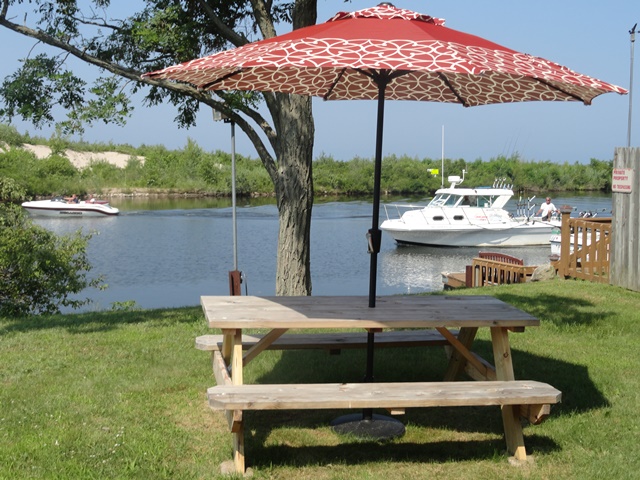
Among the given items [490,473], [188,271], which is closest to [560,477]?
[490,473]

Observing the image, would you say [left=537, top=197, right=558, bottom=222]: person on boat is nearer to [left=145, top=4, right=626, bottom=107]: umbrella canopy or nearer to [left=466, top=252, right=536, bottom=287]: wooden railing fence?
[left=466, top=252, right=536, bottom=287]: wooden railing fence

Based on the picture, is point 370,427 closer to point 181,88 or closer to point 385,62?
point 385,62

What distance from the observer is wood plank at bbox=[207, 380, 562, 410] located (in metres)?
4.58

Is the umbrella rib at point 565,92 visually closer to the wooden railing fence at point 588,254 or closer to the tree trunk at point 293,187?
the tree trunk at point 293,187

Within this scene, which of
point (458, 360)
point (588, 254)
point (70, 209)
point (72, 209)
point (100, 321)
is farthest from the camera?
point (70, 209)

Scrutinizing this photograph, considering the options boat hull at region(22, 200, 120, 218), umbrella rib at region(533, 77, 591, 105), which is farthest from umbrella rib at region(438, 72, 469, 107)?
boat hull at region(22, 200, 120, 218)

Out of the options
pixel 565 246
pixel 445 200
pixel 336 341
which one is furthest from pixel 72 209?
pixel 336 341

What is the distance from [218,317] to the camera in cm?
507

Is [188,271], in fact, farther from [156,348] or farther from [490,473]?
[490,473]

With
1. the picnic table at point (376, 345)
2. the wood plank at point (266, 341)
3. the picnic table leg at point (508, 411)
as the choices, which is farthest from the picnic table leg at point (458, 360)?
the wood plank at point (266, 341)

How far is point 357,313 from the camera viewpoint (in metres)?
5.35

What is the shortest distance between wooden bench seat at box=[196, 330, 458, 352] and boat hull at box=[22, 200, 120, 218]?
44.7m

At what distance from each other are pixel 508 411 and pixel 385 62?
2220 mm

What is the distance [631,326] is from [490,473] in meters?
4.79
